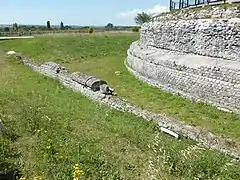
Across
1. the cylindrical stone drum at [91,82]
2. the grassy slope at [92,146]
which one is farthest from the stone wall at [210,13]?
the grassy slope at [92,146]

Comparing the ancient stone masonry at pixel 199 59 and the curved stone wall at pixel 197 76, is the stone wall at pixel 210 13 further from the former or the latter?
the curved stone wall at pixel 197 76

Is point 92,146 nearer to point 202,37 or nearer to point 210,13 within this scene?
point 202,37

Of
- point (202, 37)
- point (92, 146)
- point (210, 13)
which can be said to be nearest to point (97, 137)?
point (92, 146)

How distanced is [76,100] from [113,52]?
19.0m

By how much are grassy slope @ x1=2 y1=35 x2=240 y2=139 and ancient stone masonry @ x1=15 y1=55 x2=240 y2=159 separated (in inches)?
46.7

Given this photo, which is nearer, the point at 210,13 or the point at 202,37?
the point at 202,37

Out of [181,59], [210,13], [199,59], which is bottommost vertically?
[181,59]

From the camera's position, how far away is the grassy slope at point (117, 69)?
10.5 metres

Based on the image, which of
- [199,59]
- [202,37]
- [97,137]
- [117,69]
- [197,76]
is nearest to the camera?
[97,137]

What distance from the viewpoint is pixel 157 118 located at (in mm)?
9102

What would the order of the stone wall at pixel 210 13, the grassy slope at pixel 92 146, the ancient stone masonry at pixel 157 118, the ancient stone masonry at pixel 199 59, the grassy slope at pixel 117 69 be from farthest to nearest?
1. the stone wall at pixel 210 13
2. the ancient stone masonry at pixel 199 59
3. the grassy slope at pixel 117 69
4. the ancient stone masonry at pixel 157 118
5. the grassy slope at pixel 92 146

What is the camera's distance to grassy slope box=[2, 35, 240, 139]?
10.5 meters

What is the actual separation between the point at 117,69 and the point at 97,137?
13.2 m

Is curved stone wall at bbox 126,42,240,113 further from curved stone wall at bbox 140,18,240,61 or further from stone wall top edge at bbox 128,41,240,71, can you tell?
curved stone wall at bbox 140,18,240,61
